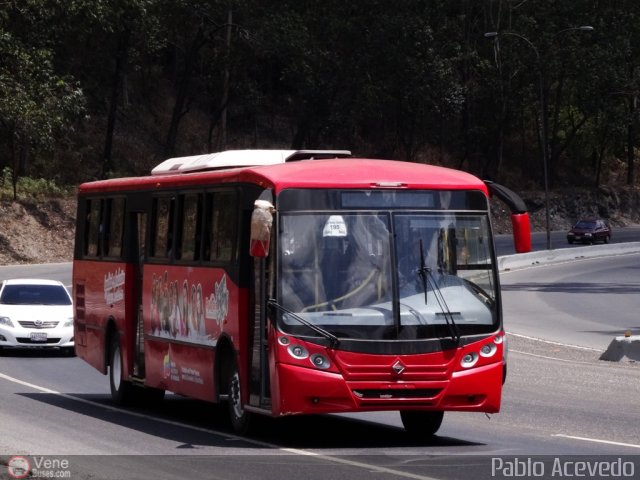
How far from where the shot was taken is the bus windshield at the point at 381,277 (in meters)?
12.9

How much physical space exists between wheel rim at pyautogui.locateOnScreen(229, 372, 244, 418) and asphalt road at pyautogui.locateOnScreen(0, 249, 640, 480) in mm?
300

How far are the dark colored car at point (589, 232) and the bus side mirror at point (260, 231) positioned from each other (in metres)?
71.5

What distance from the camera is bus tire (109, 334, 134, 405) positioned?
59.0 feet

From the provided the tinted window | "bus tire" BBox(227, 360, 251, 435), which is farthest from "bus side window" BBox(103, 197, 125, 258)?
the tinted window

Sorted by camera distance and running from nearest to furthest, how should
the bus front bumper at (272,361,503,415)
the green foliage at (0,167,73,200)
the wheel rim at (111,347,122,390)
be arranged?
the bus front bumper at (272,361,503,415)
the wheel rim at (111,347,122,390)
the green foliage at (0,167,73,200)

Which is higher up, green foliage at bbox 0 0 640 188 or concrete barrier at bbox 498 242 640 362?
green foliage at bbox 0 0 640 188

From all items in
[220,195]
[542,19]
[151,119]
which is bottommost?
[220,195]

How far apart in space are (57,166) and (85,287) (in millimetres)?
50342

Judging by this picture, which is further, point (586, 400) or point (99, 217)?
point (99, 217)

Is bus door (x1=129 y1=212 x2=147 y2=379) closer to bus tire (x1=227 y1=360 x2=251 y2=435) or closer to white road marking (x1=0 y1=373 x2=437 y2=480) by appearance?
white road marking (x1=0 y1=373 x2=437 y2=480)

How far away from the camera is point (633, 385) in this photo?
65.0 ft

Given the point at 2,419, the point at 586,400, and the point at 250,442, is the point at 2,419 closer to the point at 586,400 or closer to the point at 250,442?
the point at 250,442

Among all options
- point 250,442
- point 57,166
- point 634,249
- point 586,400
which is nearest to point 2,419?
point 250,442

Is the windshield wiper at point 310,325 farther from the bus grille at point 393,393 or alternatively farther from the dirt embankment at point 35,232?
the dirt embankment at point 35,232
